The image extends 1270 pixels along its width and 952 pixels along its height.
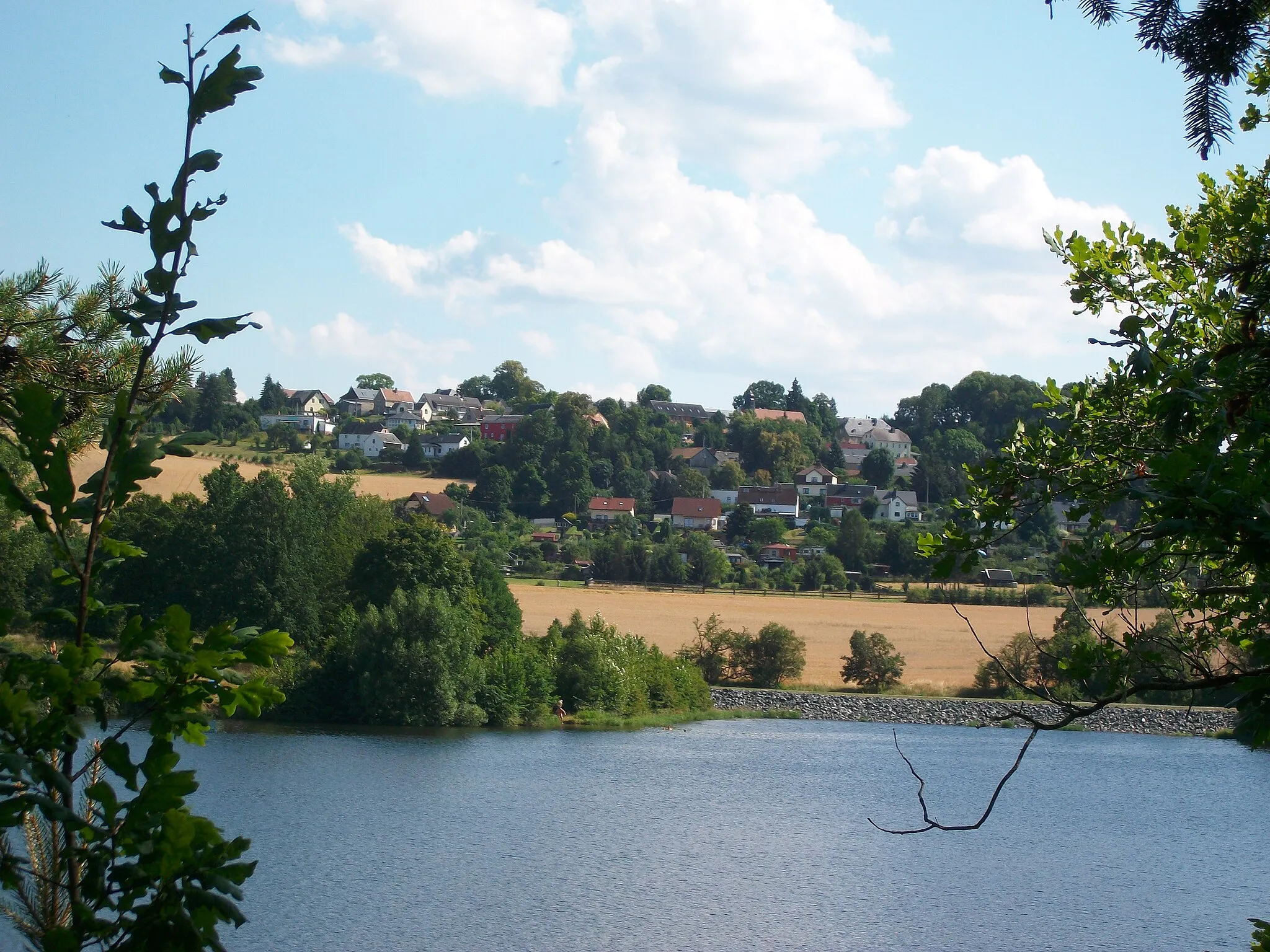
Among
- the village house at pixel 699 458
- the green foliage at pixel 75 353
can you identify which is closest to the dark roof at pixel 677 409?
the village house at pixel 699 458

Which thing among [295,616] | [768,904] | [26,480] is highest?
[26,480]

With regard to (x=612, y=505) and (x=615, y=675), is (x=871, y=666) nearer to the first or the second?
(x=615, y=675)

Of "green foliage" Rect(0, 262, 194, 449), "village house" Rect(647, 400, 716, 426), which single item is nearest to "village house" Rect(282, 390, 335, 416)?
"village house" Rect(647, 400, 716, 426)

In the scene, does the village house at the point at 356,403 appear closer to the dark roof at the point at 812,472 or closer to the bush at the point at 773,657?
the dark roof at the point at 812,472

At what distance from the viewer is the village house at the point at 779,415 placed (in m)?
123

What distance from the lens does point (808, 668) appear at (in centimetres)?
4534

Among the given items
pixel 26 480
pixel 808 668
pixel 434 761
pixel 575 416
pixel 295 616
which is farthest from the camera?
pixel 575 416

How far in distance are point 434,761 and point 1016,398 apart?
297 feet

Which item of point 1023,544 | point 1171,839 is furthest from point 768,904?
point 1023,544

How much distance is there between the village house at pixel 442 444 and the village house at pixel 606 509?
52.3 ft

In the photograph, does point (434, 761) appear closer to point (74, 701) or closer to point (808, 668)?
point (808, 668)

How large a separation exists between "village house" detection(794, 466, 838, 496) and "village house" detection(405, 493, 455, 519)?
112ft

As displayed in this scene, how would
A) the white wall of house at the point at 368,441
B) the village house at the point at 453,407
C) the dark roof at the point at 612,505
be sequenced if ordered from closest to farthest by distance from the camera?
the dark roof at the point at 612,505 → the white wall of house at the point at 368,441 → the village house at the point at 453,407

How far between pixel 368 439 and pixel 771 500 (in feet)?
120
